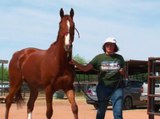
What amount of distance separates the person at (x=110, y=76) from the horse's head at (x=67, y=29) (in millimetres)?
568

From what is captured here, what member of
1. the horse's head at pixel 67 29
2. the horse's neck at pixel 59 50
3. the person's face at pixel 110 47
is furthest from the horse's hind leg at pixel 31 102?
the person's face at pixel 110 47

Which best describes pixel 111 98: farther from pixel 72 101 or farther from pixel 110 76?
pixel 72 101

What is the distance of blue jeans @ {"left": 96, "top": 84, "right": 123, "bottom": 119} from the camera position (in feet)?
25.8

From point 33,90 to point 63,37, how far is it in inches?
114

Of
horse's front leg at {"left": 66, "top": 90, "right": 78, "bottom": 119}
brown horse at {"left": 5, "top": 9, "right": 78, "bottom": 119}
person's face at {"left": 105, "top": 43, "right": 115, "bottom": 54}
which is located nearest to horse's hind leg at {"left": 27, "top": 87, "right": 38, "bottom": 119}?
brown horse at {"left": 5, "top": 9, "right": 78, "bottom": 119}

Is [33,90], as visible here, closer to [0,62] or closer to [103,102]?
[103,102]

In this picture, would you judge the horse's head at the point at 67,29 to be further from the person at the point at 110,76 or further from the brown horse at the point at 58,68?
the person at the point at 110,76

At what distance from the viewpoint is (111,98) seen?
26.1ft

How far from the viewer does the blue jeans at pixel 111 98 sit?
7875mm

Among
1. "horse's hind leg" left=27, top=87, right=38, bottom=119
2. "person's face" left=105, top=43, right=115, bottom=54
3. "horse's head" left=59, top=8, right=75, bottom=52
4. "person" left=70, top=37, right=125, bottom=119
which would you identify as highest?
"horse's head" left=59, top=8, right=75, bottom=52

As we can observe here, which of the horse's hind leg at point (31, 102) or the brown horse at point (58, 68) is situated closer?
the brown horse at point (58, 68)

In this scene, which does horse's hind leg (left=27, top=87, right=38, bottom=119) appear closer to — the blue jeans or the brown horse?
the brown horse

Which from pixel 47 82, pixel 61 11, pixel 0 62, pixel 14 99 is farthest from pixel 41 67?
pixel 0 62

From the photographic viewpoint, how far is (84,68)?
27.2 feet
